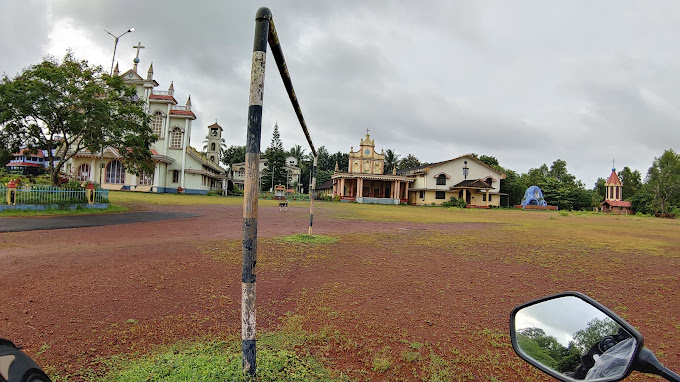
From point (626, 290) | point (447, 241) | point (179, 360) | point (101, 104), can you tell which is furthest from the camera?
point (101, 104)

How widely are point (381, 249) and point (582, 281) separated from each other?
3.85m

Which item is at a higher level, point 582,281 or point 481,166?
point 481,166

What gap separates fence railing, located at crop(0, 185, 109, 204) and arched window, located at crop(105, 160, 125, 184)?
85.0ft

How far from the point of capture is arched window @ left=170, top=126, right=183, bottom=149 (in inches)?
1565

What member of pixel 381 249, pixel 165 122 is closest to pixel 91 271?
pixel 381 249

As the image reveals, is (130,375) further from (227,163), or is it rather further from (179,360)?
(227,163)

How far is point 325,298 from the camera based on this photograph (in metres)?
4.11

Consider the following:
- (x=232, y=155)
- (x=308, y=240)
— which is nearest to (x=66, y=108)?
(x=308, y=240)

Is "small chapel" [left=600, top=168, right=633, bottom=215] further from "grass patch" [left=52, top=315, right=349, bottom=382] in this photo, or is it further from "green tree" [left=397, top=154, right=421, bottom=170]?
"grass patch" [left=52, top=315, right=349, bottom=382]

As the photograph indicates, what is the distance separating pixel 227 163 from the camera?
66562 millimetres

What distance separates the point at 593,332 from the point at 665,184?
181 feet

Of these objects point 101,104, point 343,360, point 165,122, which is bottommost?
point 343,360

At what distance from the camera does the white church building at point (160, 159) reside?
36000 millimetres

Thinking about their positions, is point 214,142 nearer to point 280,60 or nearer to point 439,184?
point 439,184
